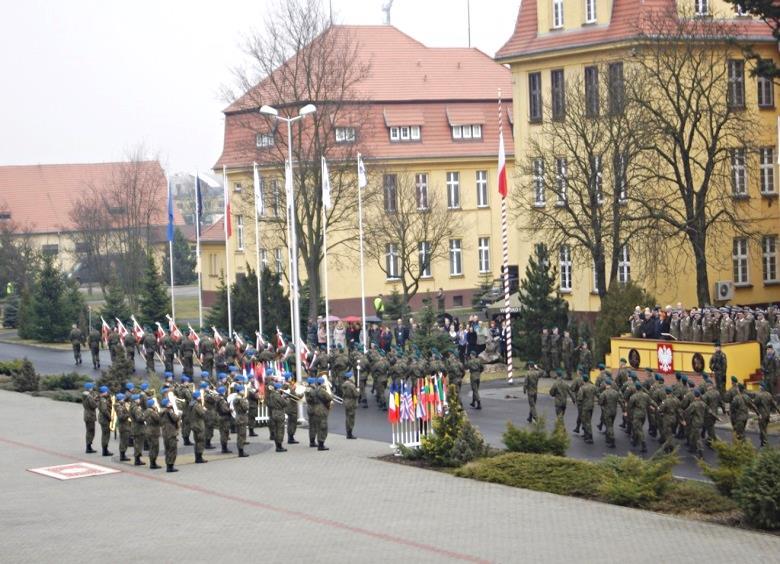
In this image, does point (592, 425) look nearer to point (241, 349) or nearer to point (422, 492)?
point (422, 492)

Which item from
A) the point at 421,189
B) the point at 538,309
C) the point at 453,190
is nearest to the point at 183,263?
the point at 453,190

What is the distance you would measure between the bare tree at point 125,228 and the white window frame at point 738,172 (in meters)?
26.6

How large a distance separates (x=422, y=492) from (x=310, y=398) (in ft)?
16.5

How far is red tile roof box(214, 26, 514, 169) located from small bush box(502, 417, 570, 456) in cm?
3451

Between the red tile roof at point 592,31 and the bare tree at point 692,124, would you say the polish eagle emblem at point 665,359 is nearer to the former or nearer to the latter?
the bare tree at point 692,124

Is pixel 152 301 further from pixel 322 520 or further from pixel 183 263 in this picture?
pixel 183 263

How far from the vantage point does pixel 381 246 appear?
51.2 m

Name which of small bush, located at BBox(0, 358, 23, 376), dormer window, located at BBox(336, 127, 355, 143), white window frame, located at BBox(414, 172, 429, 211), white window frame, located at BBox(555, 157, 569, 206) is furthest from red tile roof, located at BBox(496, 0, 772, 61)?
small bush, located at BBox(0, 358, 23, 376)

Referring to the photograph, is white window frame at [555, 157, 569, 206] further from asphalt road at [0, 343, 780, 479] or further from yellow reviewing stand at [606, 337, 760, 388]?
yellow reviewing stand at [606, 337, 760, 388]

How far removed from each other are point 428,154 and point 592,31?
51.1ft

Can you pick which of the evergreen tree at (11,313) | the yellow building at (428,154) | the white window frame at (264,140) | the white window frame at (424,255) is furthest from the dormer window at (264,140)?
the evergreen tree at (11,313)

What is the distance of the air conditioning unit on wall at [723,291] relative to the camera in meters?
44.2

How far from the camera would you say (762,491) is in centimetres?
1650

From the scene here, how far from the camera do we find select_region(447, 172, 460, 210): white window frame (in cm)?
6050
